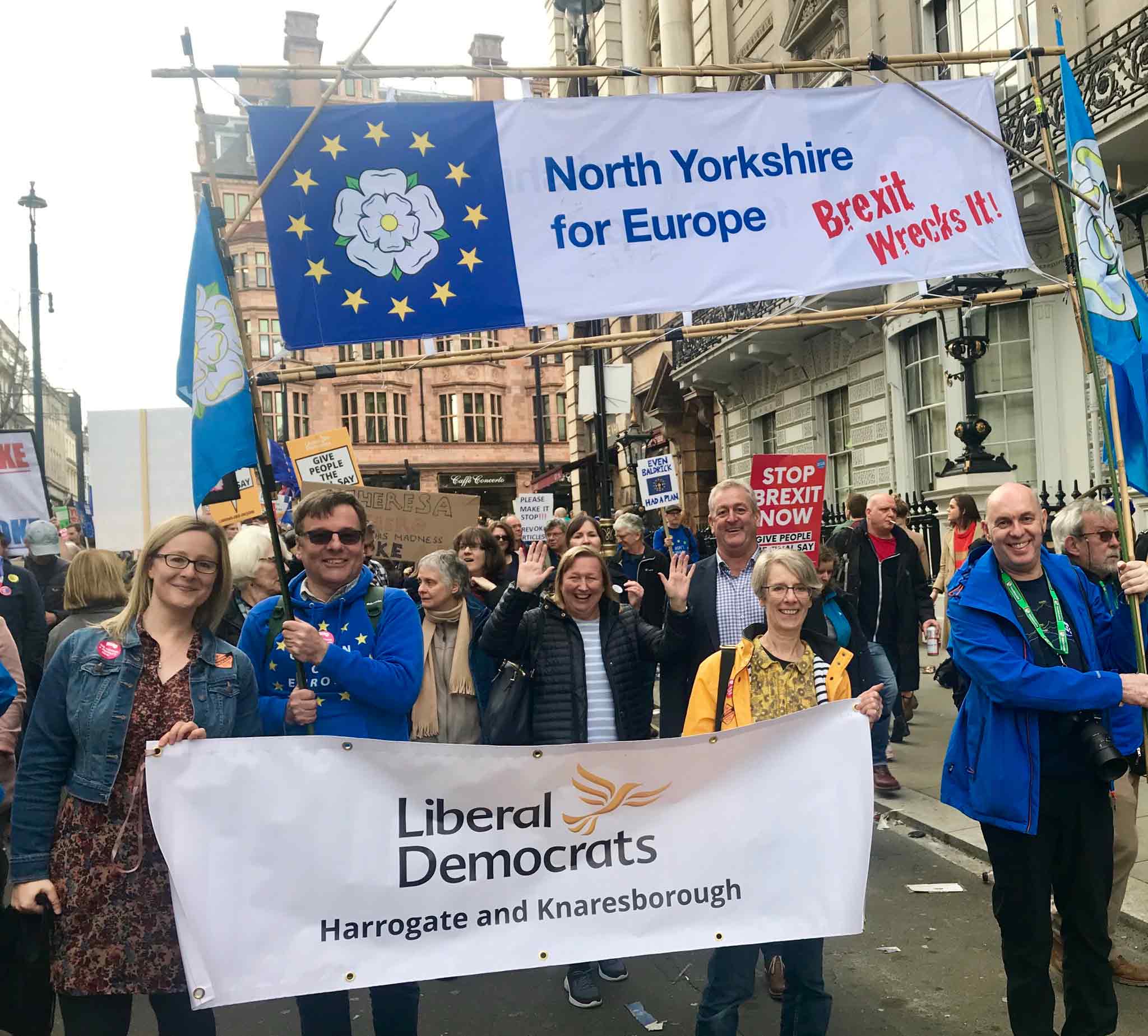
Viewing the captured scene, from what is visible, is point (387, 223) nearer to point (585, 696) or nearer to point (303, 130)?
point (303, 130)

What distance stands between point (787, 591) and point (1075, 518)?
1871 mm

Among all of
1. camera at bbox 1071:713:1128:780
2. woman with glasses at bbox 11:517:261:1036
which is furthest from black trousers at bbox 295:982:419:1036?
camera at bbox 1071:713:1128:780

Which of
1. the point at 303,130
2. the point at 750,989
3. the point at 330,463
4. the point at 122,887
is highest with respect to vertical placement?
the point at 303,130

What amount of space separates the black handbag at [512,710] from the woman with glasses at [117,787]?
1.37m

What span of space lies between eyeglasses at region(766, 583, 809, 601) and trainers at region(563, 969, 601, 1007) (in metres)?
1.80

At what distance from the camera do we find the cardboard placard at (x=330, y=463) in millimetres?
9844

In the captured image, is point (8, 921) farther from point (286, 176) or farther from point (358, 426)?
point (358, 426)

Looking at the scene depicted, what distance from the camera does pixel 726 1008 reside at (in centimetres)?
338

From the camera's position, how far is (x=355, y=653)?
3367mm

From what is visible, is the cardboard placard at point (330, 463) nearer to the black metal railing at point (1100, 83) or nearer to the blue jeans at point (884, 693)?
the blue jeans at point (884, 693)

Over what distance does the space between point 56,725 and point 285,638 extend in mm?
660

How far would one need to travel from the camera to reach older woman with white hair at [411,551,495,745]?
500cm

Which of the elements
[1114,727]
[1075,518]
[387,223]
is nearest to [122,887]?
[387,223]

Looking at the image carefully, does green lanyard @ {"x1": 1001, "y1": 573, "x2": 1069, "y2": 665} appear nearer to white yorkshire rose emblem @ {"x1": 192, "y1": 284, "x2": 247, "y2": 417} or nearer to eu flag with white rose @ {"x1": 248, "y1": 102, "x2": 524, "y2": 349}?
eu flag with white rose @ {"x1": 248, "y1": 102, "x2": 524, "y2": 349}
